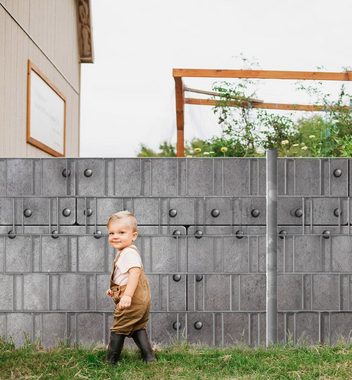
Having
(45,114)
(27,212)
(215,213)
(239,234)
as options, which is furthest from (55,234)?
(45,114)

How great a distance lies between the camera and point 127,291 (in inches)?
162

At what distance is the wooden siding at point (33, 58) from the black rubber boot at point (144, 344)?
3690 millimetres

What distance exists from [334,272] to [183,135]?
2756mm

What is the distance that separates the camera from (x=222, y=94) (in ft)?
22.7

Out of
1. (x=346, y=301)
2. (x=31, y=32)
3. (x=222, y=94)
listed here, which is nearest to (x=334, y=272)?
(x=346, y=301)

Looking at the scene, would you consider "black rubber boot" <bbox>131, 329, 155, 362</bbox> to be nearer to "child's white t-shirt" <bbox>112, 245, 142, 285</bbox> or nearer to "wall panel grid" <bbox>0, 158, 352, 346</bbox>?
"child's white t-shirt" <bbox>112, 245, 142, 285</bbox>

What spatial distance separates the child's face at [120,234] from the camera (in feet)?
14.0

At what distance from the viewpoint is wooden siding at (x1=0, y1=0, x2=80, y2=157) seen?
7586mm

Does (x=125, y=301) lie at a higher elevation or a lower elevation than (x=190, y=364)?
higher

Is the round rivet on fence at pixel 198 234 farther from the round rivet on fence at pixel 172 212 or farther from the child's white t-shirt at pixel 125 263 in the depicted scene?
the child's white t-shirt at pixel 125 263

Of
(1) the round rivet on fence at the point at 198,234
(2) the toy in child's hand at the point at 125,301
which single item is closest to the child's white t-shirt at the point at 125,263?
(2) the toy in child's hand at the point at 125,301

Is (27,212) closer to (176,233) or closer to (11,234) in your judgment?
(11,234)

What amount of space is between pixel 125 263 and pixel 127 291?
0.60 feet

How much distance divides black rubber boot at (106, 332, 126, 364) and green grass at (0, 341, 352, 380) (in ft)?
0.18
